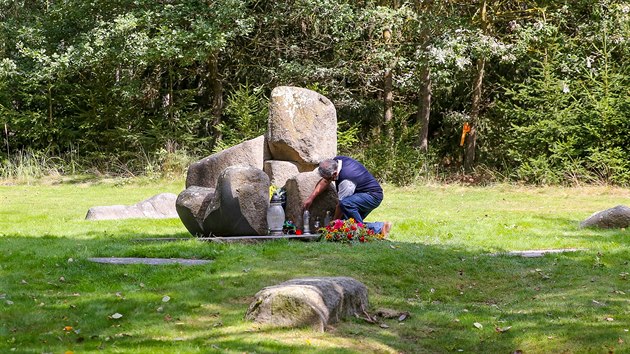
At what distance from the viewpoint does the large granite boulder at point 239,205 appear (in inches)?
458

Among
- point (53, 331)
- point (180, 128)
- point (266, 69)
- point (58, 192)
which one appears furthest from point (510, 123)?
point (53, 331)

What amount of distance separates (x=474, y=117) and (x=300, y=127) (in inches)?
439

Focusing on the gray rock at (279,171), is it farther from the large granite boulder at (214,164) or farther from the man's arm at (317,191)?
the man's arm at (317,191)

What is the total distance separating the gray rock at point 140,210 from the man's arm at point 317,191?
4582mm

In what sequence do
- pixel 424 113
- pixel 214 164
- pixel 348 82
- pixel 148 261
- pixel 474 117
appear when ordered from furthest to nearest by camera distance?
pixel 348 82 < pixel 474 117 < pixel 424 113 < pixel 214 164 < pixel 148 261

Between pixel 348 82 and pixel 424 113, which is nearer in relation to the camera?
pixel 424 113

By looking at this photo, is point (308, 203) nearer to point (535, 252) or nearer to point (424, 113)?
point (535, 252)

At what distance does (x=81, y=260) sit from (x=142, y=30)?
16129 mm

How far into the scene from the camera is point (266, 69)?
2572 cm

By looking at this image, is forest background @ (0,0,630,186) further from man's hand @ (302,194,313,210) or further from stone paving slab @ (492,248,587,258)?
man's hand @ (302,194,313,210)

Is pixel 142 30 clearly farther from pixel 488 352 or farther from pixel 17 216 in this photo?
pixel 488 352

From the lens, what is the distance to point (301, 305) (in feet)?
23.2

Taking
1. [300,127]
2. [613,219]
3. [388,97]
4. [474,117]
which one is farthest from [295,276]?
[474,117]

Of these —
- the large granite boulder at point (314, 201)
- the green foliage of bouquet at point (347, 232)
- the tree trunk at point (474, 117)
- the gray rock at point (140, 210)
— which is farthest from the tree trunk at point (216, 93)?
the green foliage of bouquet at point (347, 232)
